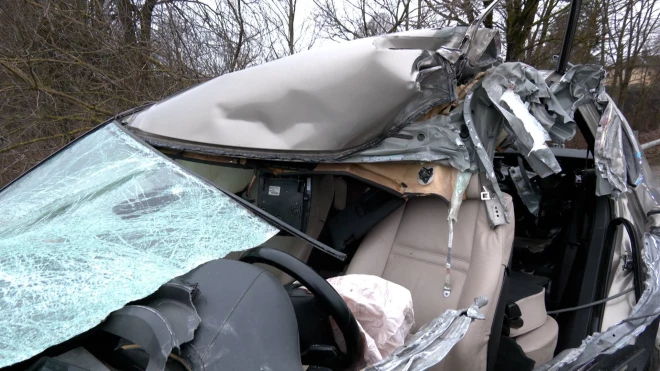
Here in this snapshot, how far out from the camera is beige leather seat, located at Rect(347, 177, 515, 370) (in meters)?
1.54

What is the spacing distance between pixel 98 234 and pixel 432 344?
93cm

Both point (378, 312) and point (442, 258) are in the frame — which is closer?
point (378, 312)

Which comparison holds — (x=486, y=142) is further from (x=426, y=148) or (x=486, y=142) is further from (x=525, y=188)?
(x=525, y=188)

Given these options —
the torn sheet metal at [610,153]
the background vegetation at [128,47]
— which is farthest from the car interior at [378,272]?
the background vegetation at [128,47]

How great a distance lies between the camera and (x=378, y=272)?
181cm

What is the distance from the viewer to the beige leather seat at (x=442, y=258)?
5.06ft

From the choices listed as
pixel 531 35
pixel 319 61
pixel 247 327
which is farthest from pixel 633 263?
pixel 531 35

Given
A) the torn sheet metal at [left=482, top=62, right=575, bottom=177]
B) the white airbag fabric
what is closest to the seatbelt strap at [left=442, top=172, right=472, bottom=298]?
the torn sheet metal at [left=482, top=62, right=575, bottom=177]

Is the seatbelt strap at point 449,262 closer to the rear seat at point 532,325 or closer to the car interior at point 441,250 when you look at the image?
the car interior at point 441,250

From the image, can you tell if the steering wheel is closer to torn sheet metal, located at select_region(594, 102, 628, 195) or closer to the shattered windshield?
the shattered windshield

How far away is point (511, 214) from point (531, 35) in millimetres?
6854

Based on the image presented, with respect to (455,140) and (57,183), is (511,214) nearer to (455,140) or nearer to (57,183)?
(455,140)

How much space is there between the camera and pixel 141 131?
1845 millimetres

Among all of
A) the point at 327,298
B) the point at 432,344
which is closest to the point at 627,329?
the point at 432,344
